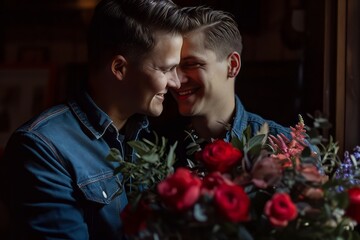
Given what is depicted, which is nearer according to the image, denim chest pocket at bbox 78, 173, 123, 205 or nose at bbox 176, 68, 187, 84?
denim chest pocket at bbox 78, 173, 123, 205

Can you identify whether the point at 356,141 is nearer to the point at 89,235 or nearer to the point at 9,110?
the point at 89,235

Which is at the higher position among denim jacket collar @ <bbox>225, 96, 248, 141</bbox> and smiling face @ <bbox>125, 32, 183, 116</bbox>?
smiling face @ <bbox>125, 32, 183, 116</bbox>

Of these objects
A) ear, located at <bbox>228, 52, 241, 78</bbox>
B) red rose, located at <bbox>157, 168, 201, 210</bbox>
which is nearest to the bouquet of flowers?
red rose, located at <bbox>157, 168, 201, 210</bbox>

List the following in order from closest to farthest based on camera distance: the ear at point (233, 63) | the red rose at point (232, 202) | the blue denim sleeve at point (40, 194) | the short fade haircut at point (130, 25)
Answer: the red rose at point (232, 202), the blue denim sleeve at point (40, 194), the short fade haircut at point (130, 25), the ear at point (233, 63)

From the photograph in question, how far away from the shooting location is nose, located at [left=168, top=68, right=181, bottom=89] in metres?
1.49

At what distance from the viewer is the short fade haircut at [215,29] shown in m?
1.63

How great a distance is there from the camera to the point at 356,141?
1.79 meters

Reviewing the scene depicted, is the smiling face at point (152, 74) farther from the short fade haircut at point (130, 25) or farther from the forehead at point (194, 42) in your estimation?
the forehead at point (194, 42)

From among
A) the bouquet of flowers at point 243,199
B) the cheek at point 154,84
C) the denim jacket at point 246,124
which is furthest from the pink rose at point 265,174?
the denim jacket at point 246,124

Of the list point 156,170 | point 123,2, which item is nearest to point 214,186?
point 156,170

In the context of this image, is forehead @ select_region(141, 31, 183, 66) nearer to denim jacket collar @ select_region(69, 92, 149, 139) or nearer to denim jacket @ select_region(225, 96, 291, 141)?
denim jacket collar @ select_region(69, 92, 149, 139)

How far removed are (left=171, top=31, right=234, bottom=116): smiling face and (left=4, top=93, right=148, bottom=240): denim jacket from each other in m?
0.28

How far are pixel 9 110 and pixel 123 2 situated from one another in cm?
146

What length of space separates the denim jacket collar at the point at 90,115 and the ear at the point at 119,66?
0.29ft
